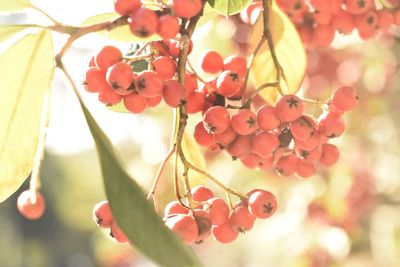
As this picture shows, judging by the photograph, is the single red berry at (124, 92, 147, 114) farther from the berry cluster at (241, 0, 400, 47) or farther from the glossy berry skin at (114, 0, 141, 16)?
the berry cluster at (241, 0, 400, 47)

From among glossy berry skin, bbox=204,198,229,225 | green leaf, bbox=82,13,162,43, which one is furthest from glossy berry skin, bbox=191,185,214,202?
green leaf, bbox=82,13,162,43

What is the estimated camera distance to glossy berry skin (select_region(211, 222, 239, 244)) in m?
1.31

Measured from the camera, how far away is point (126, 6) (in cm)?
109

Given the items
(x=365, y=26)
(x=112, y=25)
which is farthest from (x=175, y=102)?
(x=365, y=26)

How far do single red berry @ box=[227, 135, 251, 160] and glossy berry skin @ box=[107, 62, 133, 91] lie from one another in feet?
0.86

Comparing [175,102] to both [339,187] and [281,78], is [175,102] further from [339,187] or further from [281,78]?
[339,187]

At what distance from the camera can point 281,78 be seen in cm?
152

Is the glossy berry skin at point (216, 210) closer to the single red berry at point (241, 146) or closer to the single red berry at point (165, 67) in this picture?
the single red berry at point (241, 146)

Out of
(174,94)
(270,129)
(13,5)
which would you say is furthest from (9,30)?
(270,129)

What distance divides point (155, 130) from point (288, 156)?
273cm

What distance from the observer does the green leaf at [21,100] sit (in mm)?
1168

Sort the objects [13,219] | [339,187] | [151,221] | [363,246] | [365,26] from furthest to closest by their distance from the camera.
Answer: [13,219] < [363,246] < [339,187] < [365,26] < [151,221]

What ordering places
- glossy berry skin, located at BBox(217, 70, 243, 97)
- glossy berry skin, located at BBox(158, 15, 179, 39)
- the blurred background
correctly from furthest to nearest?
the blurred background, glossy berry skin, located at BBox(217, 70, 243, 97), glossy berry skin, located at BBox(158, 15, 179, 39)

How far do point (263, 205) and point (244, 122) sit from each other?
17 cm
